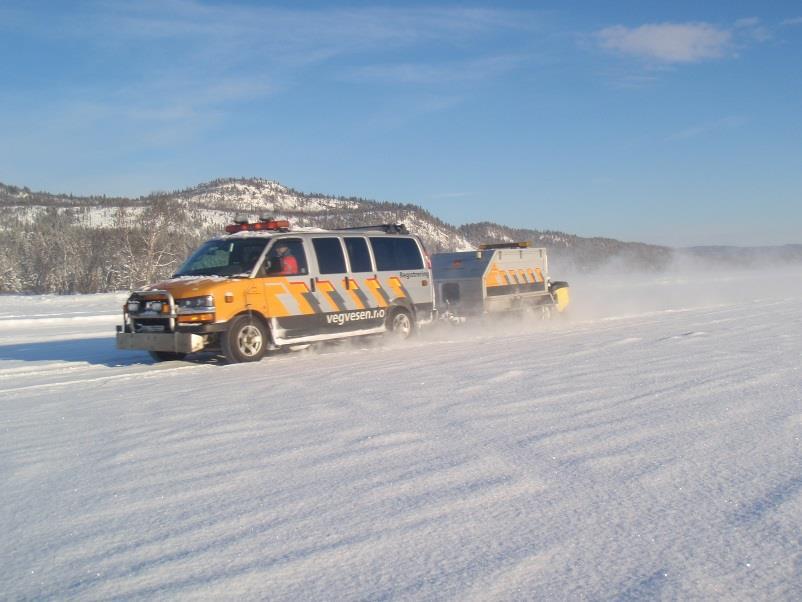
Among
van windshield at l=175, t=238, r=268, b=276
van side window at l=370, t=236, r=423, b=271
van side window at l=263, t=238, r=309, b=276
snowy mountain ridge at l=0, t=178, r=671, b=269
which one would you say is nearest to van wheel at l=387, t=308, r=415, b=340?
van side window at l=370, t=236, r=423, b=271

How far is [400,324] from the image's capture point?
13391mm

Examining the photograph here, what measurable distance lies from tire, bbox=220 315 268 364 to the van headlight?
1.54 ft

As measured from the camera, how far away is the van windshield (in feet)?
36.4

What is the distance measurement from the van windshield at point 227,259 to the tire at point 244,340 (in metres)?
0.76

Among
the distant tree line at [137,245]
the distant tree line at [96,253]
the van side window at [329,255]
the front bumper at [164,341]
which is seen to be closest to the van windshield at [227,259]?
the van side window at [329,255]

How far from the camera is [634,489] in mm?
4227

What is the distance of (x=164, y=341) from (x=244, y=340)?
113 centimetres

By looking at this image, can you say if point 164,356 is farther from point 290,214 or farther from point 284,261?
point 290,214

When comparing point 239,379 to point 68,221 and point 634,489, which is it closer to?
point 634,489

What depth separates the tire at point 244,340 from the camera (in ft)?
34.4

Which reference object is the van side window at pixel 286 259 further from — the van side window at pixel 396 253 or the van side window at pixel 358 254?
the van side window at pixel 396 253

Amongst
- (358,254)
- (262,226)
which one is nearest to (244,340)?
(262,226)

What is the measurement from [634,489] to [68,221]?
112m

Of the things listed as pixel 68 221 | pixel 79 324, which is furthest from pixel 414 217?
pixel 79 324
